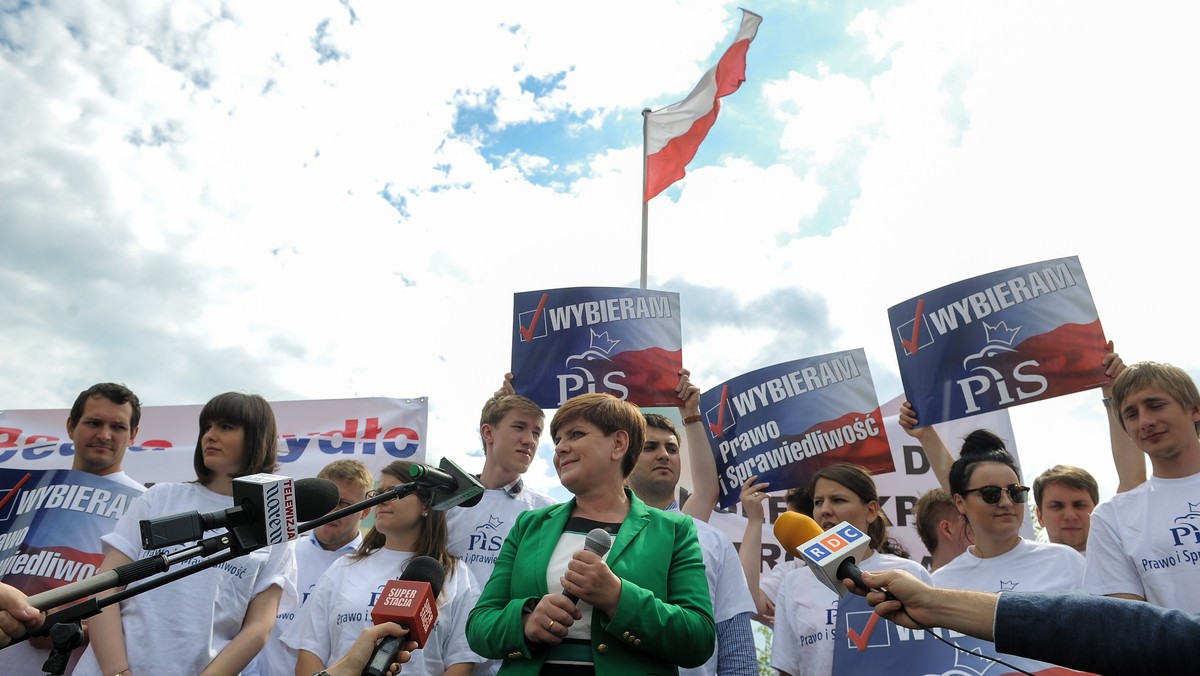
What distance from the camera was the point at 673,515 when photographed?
132 inches

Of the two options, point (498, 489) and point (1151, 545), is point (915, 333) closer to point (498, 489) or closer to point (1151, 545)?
point (1151, 545)

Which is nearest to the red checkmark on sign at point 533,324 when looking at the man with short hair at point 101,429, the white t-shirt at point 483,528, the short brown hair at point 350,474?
the short brown hair at point 350,474

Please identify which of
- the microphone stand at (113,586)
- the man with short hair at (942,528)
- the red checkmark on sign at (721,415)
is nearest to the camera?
the microphone stand at (113,586)

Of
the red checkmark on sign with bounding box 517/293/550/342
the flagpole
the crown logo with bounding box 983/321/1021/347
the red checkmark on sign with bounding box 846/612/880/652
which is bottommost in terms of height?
the red checkmark on sign with bounding box 846/612/880/652

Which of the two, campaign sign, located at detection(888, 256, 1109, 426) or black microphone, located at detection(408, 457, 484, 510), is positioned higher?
campaign sign, located at detection(888, 256, 1109, 426)

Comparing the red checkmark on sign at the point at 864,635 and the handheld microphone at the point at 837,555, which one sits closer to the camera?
the handheld microphone at the point at 837,555

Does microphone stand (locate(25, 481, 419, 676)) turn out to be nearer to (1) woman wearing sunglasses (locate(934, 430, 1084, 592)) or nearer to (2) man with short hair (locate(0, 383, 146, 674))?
(2) man with short hair (locate(0, 383, 146, 674))

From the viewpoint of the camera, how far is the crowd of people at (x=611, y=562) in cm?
275

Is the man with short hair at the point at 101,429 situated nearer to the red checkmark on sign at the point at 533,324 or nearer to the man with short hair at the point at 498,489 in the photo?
the man with short hair at the point at 498,489

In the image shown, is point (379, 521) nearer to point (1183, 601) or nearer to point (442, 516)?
point (442, 516)

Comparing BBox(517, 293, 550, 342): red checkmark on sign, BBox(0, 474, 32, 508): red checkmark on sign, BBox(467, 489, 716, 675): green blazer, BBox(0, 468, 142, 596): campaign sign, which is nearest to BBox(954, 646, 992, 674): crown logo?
BBox(467, 489, 716, 675): green blazer

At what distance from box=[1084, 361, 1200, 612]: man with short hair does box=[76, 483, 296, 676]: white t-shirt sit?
376 cm

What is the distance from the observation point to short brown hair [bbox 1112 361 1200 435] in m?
4.14

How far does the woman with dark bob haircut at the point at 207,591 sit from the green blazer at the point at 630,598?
1.23 meters
